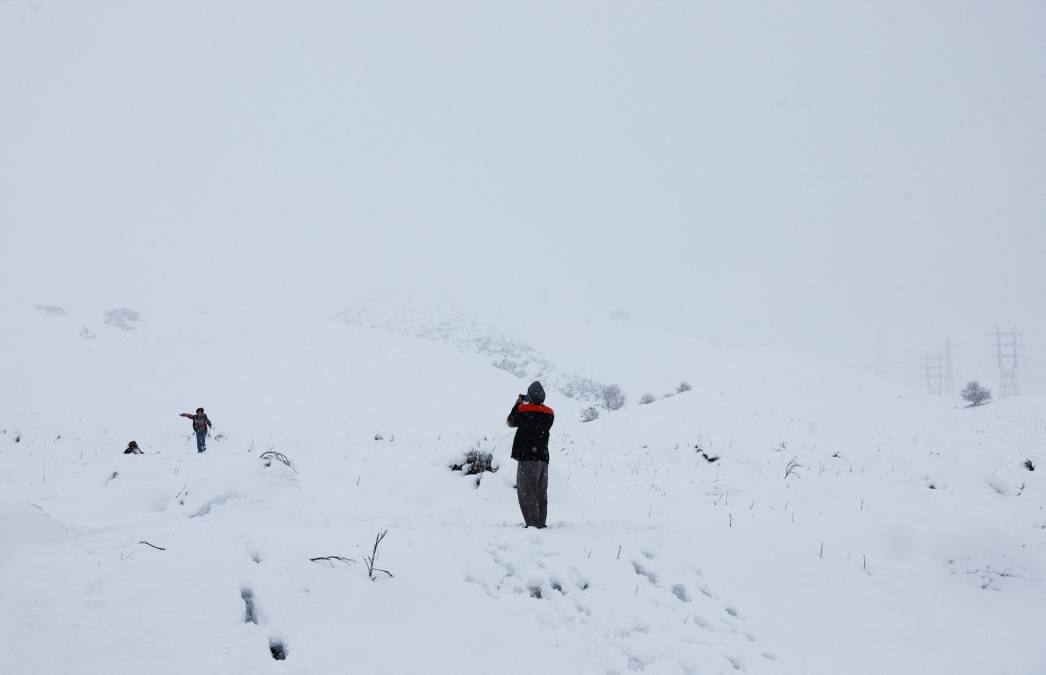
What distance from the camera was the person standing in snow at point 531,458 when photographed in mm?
7426

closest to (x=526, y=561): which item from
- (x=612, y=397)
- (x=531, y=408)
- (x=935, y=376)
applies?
(x=531, y=408)

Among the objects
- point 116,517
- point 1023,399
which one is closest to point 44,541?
point 116,517

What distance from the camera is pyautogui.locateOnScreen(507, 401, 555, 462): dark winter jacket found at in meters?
7.43

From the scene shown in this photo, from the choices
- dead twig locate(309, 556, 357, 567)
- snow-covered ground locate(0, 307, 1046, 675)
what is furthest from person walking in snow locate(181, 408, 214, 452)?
dead twig locate(309, 556, 357, 567)

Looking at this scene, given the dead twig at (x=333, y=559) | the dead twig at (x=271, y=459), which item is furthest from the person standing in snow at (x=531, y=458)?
the dead twig at (x=271, y=459)

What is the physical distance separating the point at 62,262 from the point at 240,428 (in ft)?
268

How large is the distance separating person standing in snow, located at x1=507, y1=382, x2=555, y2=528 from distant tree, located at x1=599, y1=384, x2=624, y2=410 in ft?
99.5

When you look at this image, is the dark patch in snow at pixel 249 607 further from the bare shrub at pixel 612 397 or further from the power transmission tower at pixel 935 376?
the power transmission tower at pixel 935 376

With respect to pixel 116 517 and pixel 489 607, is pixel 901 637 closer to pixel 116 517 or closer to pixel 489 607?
pixel 489 607

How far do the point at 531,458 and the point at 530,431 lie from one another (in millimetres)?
379

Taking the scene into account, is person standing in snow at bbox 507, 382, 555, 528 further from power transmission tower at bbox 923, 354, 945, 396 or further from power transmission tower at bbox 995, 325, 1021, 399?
power transmission tower at bbox 923, 354, 945, 396

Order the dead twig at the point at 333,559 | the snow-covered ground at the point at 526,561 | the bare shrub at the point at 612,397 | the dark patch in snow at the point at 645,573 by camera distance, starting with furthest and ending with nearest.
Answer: the bare shrub at the point at 612,397 → the dark patch in snow at the point at 645,573 → the dead twig at the point at 333,559 → the snow-covered ground at the point at 526,561

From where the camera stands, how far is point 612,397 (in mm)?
39281

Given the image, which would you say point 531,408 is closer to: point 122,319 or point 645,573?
point 645,573
